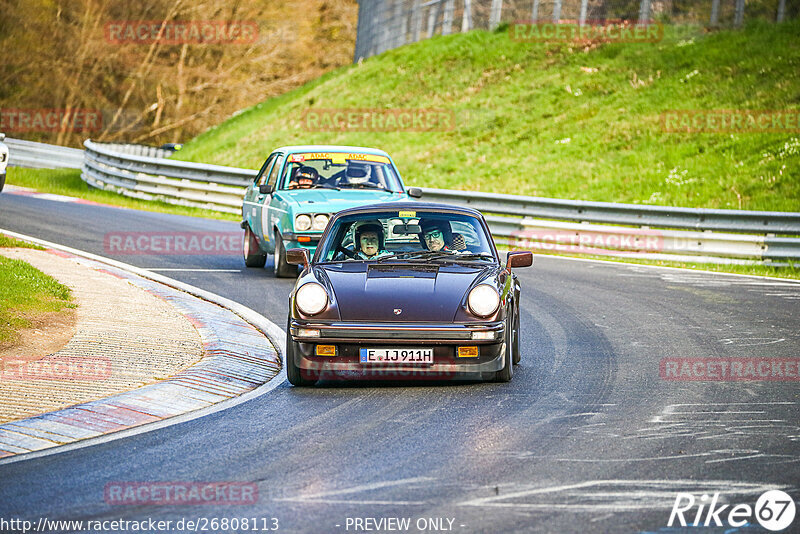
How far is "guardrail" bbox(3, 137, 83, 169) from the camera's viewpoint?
34.7m

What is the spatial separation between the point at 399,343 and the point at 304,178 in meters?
7.23

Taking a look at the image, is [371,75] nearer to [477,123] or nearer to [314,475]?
[477,123]

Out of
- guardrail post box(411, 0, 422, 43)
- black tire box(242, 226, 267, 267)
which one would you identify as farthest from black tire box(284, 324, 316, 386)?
guardrail post box(411, 0, 422, 43)

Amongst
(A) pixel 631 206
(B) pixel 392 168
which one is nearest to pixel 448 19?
(A) pixel 631 206

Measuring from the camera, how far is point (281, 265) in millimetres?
14492

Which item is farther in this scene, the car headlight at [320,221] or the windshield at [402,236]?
the car headlight at [320,221]
